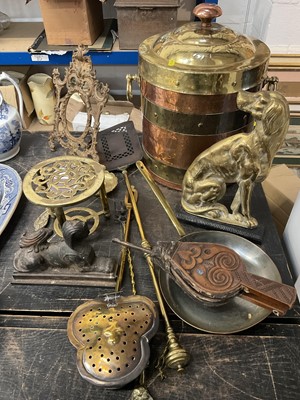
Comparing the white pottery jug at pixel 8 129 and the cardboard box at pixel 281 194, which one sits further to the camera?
the cardboard box at pixel 281 194

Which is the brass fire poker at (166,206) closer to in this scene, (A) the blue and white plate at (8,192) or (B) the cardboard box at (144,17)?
(A) the blue and white plate at (8,192)

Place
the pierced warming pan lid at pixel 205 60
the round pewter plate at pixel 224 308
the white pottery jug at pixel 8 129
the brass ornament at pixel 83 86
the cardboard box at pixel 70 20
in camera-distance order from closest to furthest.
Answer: the round pewter plate at pixel 224 308 → the pierced warming pan lid at pixel 205 60 → the brass ornament at pixel 83 86 → the white pottery jug at pixel 8 129 → the cardboard box at pixel 70 20

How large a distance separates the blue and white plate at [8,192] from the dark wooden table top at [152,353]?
0.38 ft

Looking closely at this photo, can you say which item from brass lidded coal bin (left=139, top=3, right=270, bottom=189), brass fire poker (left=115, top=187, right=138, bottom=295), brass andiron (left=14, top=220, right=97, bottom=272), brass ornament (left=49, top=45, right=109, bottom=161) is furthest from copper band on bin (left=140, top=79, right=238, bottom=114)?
brass andiron (left=14, top=220, right=97, bottom=272)

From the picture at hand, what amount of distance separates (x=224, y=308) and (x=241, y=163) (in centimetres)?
32

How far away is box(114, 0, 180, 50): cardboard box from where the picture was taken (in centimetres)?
142

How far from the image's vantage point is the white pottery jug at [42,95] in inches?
79.3

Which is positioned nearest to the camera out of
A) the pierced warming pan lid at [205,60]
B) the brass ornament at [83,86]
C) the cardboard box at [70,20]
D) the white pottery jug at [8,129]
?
the pierced warming pan lid at [205,60]

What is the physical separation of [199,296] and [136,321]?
0.12 meters

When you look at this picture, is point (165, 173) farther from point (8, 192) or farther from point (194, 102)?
point (8, 192)

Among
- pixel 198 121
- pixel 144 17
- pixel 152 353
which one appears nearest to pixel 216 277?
pixel 152 353

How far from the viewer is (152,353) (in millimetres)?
659

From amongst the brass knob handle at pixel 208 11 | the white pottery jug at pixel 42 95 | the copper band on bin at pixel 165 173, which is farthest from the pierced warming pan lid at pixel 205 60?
the white pottery jug at pixel 42 95

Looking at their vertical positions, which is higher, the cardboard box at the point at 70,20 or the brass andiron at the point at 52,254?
the cardboard box at the point at 70,20
